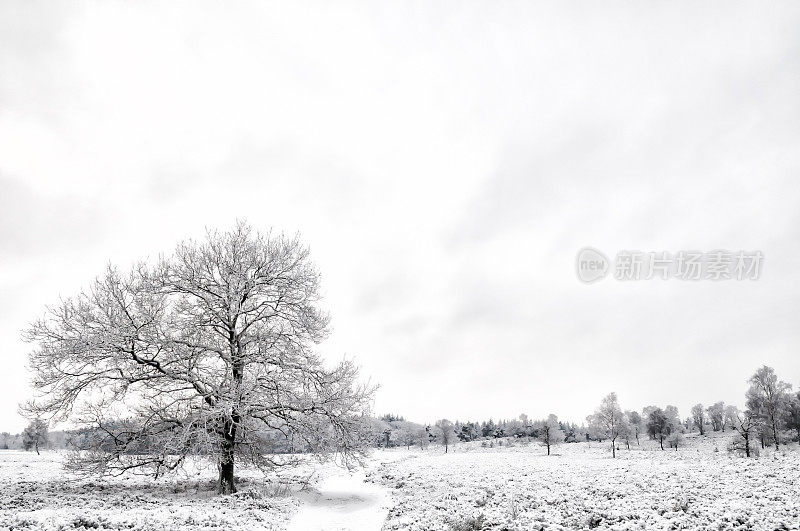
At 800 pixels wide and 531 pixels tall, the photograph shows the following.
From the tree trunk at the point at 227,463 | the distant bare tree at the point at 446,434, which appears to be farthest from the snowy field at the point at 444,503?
the distant bare tree at the point at 446,434

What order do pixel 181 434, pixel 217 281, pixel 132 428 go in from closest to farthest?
pixel 181 434 < pixel 132 428 < pixel 217 281

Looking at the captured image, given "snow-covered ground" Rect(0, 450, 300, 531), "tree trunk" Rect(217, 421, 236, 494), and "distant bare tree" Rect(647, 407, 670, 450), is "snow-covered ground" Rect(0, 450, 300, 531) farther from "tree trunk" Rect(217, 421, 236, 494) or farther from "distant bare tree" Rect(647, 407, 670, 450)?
"distant bare tree" Rect(647, 407, 670, 450)

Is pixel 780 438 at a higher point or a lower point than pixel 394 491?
lower

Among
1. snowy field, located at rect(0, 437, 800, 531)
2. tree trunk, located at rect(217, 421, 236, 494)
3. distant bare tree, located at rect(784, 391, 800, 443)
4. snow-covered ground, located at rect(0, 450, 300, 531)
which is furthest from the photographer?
distant bare tree, located at rect(784, 391, 800, 443)

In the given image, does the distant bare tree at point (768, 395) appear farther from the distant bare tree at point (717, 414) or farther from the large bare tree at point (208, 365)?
the distant bare tree at point (717, 414)

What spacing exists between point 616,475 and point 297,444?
1532 cm

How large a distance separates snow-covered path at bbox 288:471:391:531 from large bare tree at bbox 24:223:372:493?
1.91m

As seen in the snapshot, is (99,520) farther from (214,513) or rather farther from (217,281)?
(217,281)

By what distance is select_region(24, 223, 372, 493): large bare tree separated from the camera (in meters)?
14.8

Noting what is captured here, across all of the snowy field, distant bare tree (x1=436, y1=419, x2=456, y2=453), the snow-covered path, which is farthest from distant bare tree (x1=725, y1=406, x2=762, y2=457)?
distant bare tree (x1=436, y1=419, x2=456, y2=453)

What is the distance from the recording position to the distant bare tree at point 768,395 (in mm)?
48031

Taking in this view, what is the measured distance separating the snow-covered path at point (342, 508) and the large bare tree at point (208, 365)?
6.27ft

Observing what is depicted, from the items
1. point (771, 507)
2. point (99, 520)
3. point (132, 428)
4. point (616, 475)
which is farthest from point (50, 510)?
point (616, 475)

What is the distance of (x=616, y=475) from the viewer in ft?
64.9
